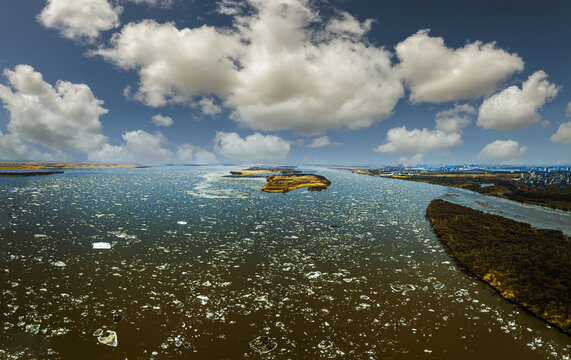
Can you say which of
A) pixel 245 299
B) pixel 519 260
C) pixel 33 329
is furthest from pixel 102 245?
pixel 519 260

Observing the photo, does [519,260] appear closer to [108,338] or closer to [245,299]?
[245,299]

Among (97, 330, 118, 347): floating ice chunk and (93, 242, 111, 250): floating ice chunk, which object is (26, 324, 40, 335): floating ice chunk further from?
(93, 242, 111, 250): floating ice chunk

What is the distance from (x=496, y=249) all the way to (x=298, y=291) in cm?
1675

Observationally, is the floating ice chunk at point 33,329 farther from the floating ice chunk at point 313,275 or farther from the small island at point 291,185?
the small island at point 291,185

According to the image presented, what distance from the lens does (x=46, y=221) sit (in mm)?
23141

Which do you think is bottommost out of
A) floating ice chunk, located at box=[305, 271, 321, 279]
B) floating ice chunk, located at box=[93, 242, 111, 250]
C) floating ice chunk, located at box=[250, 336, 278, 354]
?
floating ice chunk, located at box=[250, 336, 278, 354]

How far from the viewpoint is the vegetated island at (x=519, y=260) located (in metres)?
11.4

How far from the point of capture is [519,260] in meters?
16.0

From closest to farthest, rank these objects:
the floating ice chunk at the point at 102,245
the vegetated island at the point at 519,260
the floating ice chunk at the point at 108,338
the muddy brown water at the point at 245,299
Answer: the floating ice chunk at the point at 108,338, the muddy brown water at the point at 245,299, the vegetated island at the point at 519,260, the floating ice chunk at the point at 102,245

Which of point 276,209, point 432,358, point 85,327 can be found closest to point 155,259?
point 85,327

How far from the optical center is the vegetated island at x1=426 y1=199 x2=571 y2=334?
37.3ft

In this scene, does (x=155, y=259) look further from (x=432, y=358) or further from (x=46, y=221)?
(x=46, y=221)

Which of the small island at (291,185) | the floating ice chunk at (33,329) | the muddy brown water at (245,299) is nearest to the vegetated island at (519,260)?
the muddy brown water at (245,299)

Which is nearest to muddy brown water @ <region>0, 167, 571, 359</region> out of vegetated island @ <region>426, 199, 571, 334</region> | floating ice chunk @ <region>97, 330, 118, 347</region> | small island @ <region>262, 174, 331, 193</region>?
floating ice chunk @ <region>97, 330, 118, 347</region>
